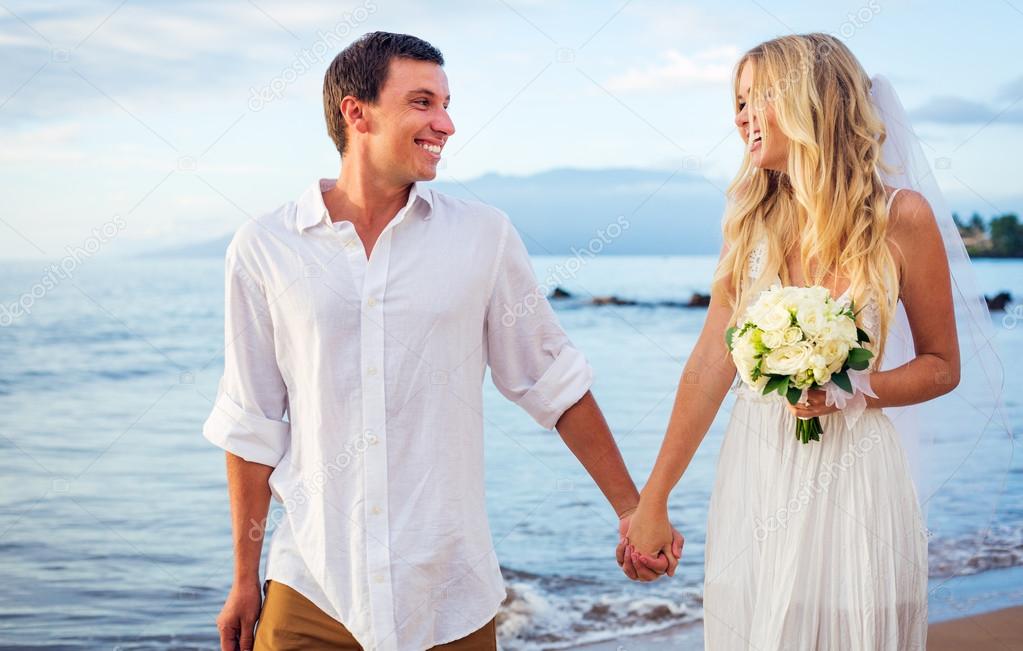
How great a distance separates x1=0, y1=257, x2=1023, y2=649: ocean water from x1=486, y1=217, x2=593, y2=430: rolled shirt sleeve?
1122 millimetres

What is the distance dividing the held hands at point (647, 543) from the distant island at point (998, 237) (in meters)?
20.3

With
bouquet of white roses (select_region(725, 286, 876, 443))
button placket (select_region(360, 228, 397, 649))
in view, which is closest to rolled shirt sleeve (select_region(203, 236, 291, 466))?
button placket (select_region(360, 228, 397, 649))

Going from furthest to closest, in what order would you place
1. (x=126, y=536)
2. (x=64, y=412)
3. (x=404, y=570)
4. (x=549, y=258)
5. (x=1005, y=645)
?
(x=549, y=258) → (x=64, y=412) → (x=126, y=536) → (x=1005, y=645) → (x=404, y=570)

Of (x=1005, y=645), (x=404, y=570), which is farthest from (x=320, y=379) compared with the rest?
(x=1005, y=645)

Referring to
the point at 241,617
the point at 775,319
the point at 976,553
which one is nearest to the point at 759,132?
the point at 775,319

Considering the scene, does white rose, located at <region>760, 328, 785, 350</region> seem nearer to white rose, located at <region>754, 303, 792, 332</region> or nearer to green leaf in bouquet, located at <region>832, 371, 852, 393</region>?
white rose, located at <region>754, 303, 792, 332</region>

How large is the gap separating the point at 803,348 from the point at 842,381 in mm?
145

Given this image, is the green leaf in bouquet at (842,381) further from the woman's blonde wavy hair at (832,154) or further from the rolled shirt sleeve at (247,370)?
the rolled shirt sleeve at (247,370)

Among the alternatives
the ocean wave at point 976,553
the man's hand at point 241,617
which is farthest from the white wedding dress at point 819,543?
the ocean wave at point 976,553

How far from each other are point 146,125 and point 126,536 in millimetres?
9946

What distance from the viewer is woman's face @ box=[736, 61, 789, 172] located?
9.50 ft

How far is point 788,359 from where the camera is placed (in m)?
2.71

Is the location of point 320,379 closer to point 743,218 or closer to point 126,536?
point 743,218

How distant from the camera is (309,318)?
2537 mm
